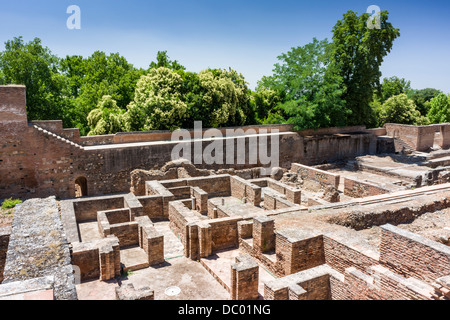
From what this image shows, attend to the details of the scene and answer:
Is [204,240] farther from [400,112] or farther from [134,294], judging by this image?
[400,112]

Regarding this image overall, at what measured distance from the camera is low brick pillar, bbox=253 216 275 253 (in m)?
9.16

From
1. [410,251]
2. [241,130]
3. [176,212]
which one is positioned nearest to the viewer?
[410,251]

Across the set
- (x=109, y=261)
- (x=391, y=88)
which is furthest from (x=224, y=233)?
(x=391, y=88)

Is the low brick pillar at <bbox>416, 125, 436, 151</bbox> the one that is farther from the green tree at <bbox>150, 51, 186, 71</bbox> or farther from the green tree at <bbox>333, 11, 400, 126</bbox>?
the green tree at <bbox>150, 51, 186, 71</bbox>

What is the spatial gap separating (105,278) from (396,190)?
12.8 metres

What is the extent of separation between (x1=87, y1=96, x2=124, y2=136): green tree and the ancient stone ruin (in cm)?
389

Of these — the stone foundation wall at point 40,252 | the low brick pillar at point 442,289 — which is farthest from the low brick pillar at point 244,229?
the low brick pillar at point 442,289

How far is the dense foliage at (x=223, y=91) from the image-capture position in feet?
71.1

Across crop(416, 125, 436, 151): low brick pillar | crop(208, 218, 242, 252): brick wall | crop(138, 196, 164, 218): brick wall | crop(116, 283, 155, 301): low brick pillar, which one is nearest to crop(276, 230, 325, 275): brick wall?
crop(208, 218, 242, 252): brick wall

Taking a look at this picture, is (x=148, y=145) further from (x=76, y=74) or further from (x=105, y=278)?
(x=76, y=74)

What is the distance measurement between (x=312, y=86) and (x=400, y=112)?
57.2 ft

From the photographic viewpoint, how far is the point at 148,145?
60.3 ft
